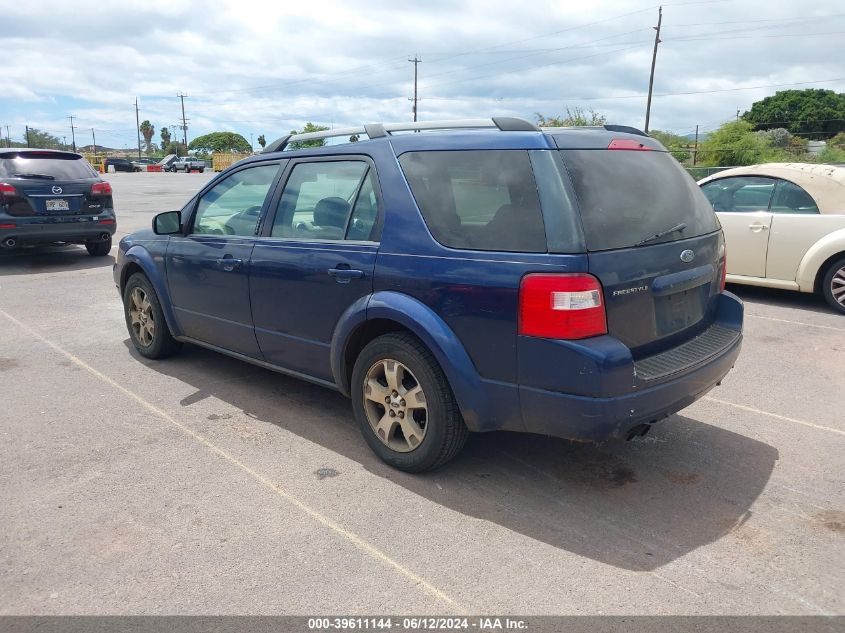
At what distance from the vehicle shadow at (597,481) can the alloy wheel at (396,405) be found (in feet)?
0.66

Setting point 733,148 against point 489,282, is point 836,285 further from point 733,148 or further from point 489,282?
point 733,148

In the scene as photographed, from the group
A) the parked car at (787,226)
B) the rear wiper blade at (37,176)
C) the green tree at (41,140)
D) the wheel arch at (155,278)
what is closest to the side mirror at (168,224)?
the wheel arch at (155,278)

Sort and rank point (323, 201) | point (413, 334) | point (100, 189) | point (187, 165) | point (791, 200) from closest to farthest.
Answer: point (413, 334), point (323, 201), point (791, 200), point (100, 189), point (187, 165)

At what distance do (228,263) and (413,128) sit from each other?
160cm

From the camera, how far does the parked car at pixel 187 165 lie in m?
62.8

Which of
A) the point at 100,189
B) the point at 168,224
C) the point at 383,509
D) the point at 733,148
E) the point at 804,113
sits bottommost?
the point at 383,509

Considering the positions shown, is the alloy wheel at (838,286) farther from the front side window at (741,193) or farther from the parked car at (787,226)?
the front side window at (741,193)

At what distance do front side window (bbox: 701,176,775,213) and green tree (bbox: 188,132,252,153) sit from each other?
4926 inches

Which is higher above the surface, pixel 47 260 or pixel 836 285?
pixel 836 285

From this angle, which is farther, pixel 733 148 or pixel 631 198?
pixel 733 148

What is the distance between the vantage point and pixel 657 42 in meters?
48.6

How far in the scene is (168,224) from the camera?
5.20 meters

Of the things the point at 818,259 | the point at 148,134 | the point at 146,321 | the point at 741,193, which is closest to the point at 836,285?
the point at 818,259

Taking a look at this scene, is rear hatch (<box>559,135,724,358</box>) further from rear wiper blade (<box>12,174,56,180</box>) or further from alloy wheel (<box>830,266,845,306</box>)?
rear wiper blade (<box>12,174,56,180</box>)
